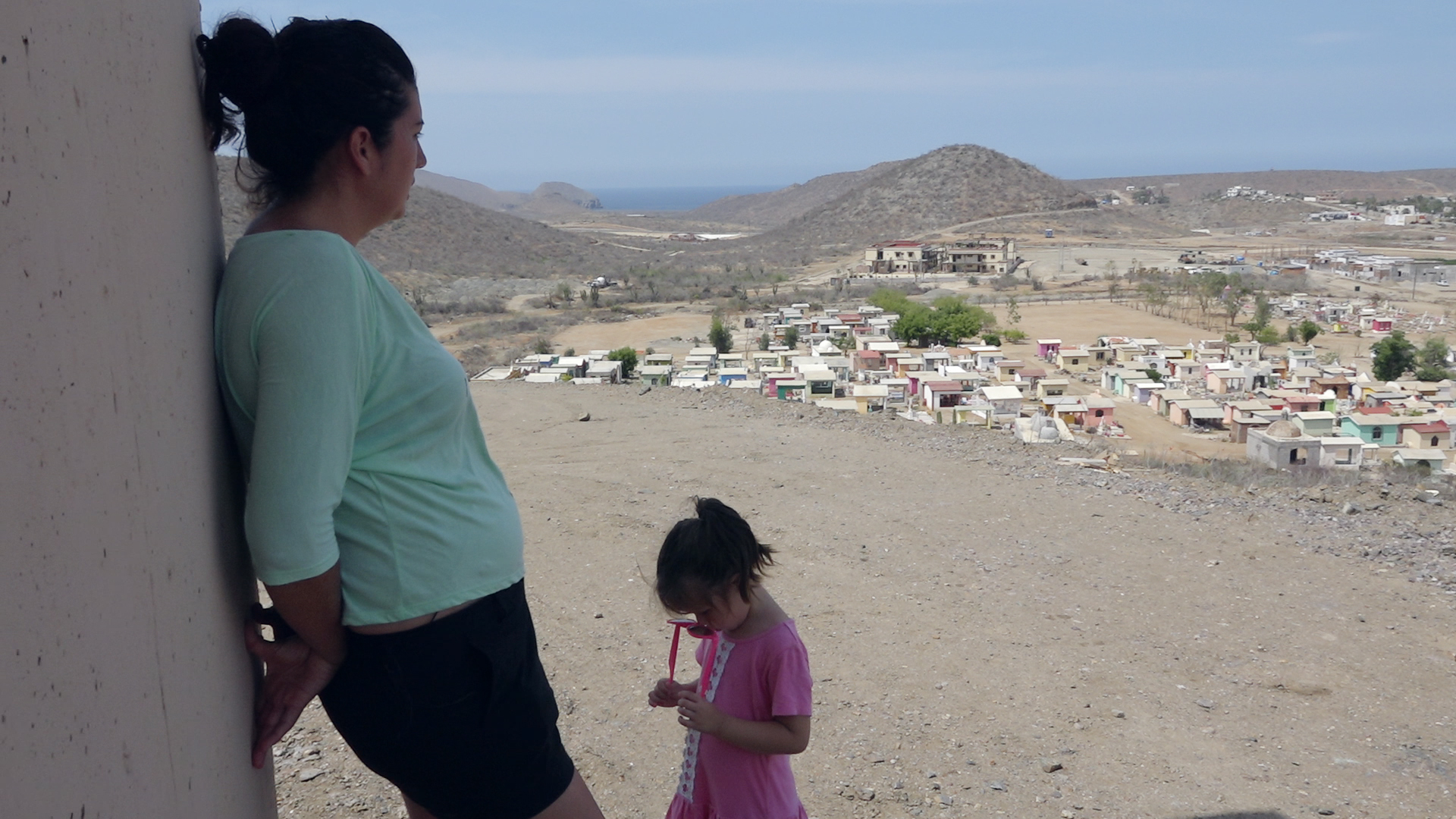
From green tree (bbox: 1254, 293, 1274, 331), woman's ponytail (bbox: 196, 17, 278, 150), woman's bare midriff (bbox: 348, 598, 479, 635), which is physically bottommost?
green tree (bbox: 1254, 293, 1274, 331)

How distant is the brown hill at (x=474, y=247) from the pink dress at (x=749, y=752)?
36.6m

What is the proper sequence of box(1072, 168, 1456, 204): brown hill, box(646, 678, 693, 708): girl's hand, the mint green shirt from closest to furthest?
the mint green shirt < box(646, 678, 693, 708): girl's hand < box(1072, 168, 1456, 204): brown hill

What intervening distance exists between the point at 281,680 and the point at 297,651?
0.07m

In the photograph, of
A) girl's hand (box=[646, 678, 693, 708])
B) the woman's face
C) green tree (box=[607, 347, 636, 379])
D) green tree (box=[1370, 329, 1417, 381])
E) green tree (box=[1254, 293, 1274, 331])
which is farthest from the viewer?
green tree (box=[1254, 293, 1274, 331])

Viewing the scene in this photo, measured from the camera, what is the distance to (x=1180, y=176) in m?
125

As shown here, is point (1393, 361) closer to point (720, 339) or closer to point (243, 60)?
point (720, 339)

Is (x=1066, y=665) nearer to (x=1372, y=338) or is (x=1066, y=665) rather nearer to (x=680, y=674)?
(x=680, y=674)

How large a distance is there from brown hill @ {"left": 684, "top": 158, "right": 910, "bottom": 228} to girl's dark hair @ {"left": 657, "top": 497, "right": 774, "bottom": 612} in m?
113

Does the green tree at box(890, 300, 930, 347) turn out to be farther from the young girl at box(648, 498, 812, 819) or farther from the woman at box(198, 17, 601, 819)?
the woman at box(198, 17, 601, 819)

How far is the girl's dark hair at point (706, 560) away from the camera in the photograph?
1731 mm

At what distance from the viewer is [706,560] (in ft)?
5.67

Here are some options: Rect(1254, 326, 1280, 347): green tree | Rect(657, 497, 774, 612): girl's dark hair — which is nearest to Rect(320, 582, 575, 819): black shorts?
Rect(657, 497, 774, 612): girl's dark hair

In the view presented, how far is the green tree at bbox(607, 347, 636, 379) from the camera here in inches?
727

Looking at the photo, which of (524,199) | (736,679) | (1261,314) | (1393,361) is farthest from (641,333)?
(524,199)
